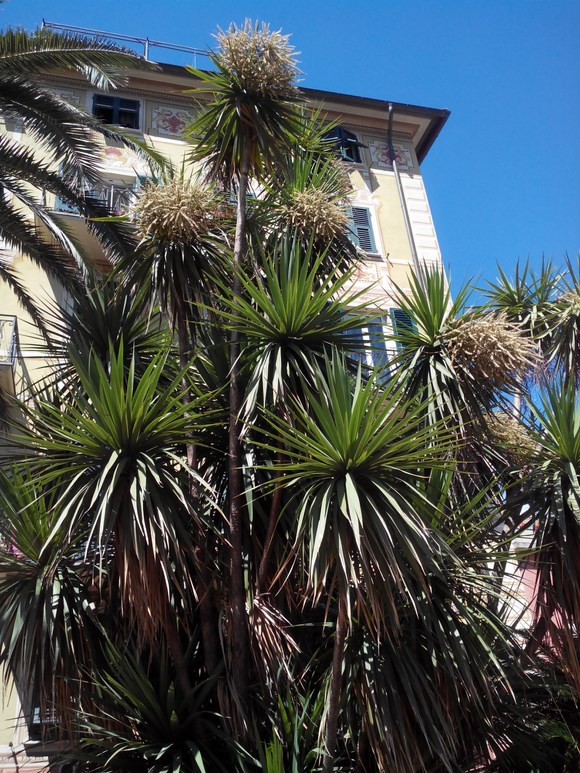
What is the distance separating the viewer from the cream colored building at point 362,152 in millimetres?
14898

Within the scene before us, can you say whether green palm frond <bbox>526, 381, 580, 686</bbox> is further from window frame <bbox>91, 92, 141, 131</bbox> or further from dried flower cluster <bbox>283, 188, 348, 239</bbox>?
window frame <bbox>91, 92, 141, 131</bbox>

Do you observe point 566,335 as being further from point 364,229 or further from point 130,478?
point 364,229

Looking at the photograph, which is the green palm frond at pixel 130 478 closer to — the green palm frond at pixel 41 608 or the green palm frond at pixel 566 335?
the green palm frond at pixel 41 608

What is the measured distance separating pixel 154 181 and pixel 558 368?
16.4 feet

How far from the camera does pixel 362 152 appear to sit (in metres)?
17.4

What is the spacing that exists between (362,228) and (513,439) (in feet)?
31.2

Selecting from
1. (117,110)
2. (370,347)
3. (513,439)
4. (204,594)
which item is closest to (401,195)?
(117,110)

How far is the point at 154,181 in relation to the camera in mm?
7230

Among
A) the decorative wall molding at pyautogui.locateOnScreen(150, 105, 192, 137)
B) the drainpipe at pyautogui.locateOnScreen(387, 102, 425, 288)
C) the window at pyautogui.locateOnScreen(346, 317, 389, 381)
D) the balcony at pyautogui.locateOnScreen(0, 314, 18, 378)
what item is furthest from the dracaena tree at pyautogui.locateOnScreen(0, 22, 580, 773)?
the decorative wall molding at pyautogui.locateOnScreen(150, 105, 192, 137)

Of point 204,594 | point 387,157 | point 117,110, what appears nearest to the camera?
point 204,594

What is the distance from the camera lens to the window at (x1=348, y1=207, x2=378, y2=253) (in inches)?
621

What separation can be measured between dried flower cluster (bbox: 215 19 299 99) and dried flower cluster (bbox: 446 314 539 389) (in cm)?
285

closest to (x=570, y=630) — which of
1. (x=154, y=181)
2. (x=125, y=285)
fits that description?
(x=125, y=285)

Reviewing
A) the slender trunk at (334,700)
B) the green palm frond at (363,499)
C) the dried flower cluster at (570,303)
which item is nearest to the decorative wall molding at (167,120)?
the dried flower cluster at (570,303)
